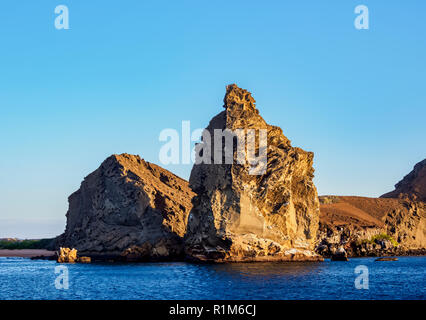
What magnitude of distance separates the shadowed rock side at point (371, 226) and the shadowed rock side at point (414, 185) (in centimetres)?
1893

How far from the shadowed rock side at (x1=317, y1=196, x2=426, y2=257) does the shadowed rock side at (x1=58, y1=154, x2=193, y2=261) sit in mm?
34644

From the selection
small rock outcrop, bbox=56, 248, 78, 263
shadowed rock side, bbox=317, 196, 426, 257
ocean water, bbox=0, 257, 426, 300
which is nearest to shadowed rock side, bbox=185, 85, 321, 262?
ocean water, bbox=0, 257, 426, 300

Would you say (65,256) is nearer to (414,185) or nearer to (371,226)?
(371,226)

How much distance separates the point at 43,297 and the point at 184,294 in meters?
11.2

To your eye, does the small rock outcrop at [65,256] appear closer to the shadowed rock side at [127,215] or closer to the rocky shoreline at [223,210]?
the rocky shoreline at [223,210]

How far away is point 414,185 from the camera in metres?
171

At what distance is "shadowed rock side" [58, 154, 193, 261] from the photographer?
87.1 meters

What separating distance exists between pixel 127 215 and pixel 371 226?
63540mm

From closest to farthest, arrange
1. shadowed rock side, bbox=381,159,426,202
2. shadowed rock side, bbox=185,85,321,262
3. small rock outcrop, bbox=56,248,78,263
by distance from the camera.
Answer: shadowed rock side, bbox=185,85,321,262, small rock outcrop, bbox=56,248,78,263, shadowed rock side, bbox=381,159,426,202

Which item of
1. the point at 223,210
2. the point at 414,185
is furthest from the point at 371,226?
the point at 223,210

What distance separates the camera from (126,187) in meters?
94.6

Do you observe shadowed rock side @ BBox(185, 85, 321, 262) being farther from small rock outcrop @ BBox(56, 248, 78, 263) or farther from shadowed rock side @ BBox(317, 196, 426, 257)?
shadowed rock side @ BBox(317, 196, 426, 257)

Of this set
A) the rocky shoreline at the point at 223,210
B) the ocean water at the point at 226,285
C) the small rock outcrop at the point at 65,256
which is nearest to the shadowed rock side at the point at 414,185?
the rocky shoreline at the point at 223,210
